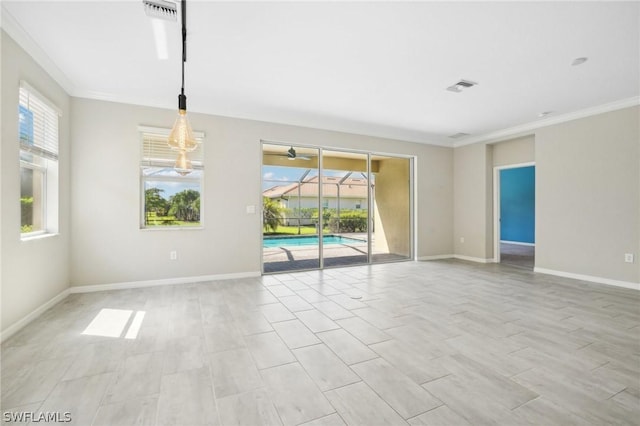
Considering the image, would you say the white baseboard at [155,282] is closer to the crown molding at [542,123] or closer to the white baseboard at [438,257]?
the white baseboard at [438,257]

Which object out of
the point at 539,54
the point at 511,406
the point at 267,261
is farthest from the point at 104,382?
the point at 539,54

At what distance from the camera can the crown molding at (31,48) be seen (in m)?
2.55

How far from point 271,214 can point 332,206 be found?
135 centimetres

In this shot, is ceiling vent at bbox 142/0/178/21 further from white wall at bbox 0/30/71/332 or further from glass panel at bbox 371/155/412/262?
glass panel at bbox 371/155/412/262

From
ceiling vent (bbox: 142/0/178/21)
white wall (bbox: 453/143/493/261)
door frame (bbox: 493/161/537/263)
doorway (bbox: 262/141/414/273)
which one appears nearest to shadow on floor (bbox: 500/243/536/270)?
door frame (bbox: 493/161/537/263)

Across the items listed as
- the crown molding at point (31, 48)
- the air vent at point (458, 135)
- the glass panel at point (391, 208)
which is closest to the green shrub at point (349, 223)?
the glass panel at point (391, 208)

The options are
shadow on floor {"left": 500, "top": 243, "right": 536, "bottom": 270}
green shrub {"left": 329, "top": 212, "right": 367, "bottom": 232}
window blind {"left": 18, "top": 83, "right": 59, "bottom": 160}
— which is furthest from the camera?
green shrub {"left": 329, "top": 212, "right": 367, "bottom": 232}

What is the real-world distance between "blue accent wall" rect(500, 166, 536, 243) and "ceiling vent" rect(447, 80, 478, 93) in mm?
6991

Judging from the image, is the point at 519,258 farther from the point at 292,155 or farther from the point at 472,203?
the point at 292,155

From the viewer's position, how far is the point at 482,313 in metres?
3.27

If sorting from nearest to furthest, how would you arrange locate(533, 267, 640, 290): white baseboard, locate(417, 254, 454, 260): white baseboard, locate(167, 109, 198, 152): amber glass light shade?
locate(167, 109, 198, 152): amber glass light shade < locate(533, 267, 640, 290): white baseboard < locate(417, 254, 454, 260): white baseboard

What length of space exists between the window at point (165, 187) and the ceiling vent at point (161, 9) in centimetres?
227

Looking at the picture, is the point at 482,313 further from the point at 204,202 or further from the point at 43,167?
the point at 43,167

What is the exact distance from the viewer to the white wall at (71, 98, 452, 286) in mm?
4102
